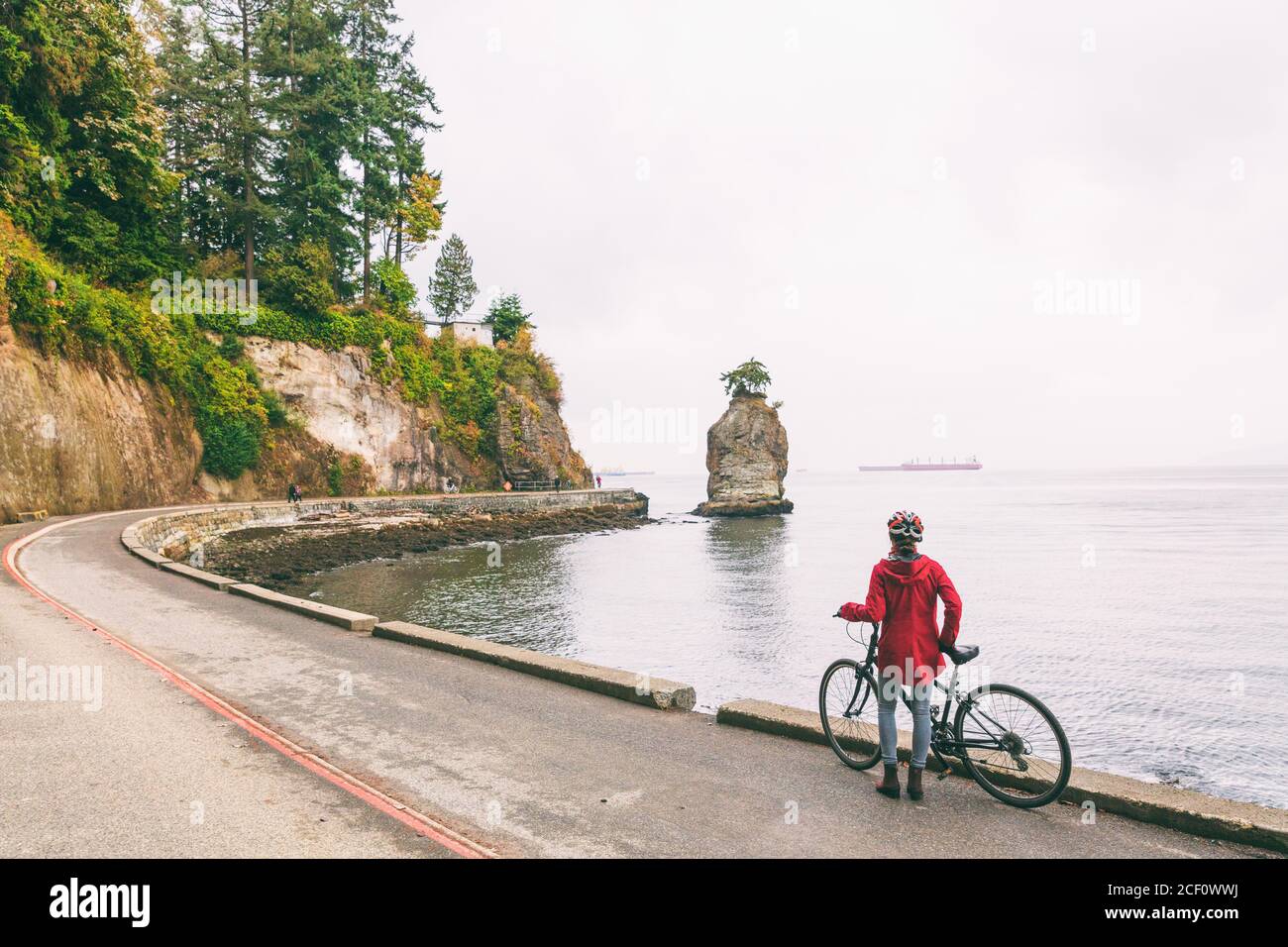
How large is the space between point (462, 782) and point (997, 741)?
414 centimetres

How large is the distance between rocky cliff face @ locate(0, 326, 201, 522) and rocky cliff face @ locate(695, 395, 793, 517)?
4734cm

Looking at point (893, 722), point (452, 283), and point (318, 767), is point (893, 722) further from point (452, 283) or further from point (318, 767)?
point (452, 283)

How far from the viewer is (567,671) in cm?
862

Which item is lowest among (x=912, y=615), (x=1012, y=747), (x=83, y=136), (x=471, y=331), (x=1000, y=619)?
(x=1000, y=619)

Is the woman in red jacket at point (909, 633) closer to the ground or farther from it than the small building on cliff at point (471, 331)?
closer to the ground

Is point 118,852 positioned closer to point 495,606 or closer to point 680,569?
point 495,606

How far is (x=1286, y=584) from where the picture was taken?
2778cm

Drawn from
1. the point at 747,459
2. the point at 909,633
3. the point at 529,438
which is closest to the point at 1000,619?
the point at 909,633

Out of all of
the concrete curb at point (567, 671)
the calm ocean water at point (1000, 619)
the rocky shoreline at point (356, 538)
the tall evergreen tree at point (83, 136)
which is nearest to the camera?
the concrete curb at point (567, 671)

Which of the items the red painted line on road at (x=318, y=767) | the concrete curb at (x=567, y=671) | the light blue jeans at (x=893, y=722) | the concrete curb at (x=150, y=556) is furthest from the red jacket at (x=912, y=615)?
the concrete curb at (x=150, y=556)

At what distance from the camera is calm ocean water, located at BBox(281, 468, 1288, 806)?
12414mm

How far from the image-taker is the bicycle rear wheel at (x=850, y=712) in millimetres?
5973

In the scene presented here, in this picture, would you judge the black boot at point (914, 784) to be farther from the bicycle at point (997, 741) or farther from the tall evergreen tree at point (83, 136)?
the tall evergreen tree at point (83, 136)

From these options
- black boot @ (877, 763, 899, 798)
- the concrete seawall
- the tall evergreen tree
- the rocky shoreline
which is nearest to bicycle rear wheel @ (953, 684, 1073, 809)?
the concrete seawall
